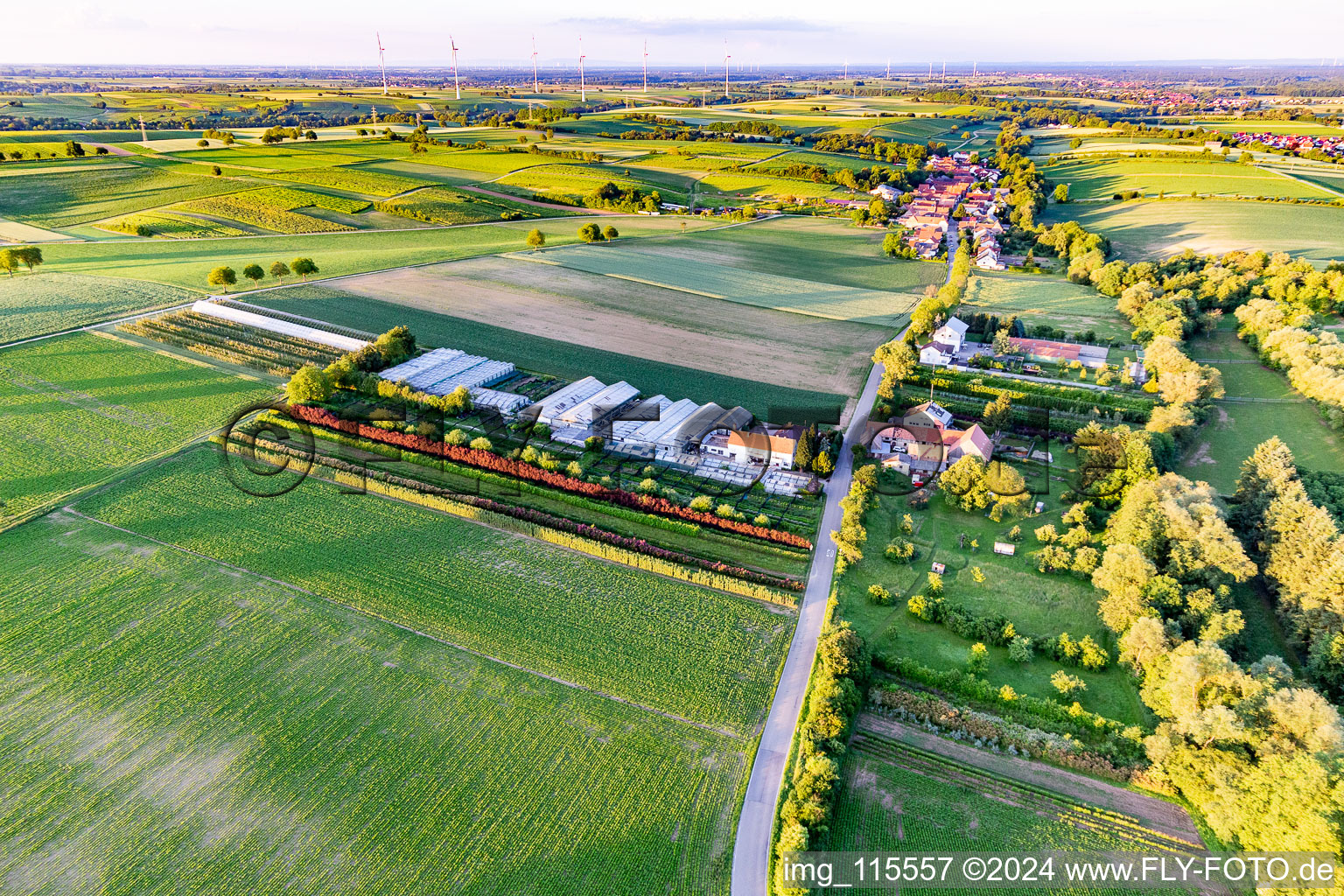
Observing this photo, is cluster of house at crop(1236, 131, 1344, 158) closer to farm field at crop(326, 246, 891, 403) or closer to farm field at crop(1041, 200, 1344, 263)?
farm field at crop(1041, 200, 1344, 263)

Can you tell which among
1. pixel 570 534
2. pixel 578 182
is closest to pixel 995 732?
pixel 570 534

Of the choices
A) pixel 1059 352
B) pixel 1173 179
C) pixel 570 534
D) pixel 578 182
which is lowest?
pixel 570 534

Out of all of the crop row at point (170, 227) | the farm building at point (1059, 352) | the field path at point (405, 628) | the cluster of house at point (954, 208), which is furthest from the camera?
the cluster of house at point (954, 208)

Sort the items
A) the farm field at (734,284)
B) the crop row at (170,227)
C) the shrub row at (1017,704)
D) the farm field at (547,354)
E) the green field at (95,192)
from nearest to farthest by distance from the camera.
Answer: the shrub row at (1017,704) < the farm field at (547,354) < the farm field at (734,284) < the crop row at (170,227) < the green field at (95,192)

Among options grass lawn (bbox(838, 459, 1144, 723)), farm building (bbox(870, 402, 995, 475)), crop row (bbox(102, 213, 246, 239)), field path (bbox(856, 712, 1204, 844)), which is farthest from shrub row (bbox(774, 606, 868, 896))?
crop row (bbox(102, 213, 246, 239))

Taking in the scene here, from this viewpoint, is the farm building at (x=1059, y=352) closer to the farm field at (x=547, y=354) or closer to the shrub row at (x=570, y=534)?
the farm field at (x=547, y=354)

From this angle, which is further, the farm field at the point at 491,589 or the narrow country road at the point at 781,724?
the farm field at the point at 491,589

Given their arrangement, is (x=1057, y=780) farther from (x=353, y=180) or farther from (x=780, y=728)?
(x=353, y=180)

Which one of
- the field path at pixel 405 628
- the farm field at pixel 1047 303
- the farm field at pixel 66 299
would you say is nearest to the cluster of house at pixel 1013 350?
the farm field at pixel 1047 303
